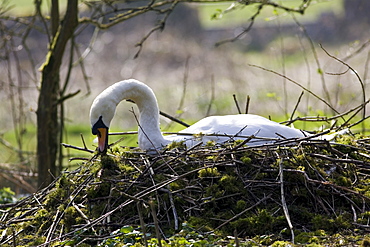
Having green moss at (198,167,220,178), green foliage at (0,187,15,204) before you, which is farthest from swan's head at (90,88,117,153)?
green foliage at (0,187,15,204)

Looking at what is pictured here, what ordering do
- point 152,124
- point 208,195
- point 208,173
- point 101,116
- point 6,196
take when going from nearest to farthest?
point 208,195 < point 208,173 < point 101,116 < point 152,124 < point 6,196

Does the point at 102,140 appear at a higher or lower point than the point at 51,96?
lower

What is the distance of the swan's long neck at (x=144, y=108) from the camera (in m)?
6.93

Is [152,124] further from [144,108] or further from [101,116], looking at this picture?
[101,116]

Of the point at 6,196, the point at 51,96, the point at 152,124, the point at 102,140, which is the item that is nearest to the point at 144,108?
the point at 152,124

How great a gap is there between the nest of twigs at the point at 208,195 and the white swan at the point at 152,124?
0.41 metres

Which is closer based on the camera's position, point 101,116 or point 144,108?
point 101,116

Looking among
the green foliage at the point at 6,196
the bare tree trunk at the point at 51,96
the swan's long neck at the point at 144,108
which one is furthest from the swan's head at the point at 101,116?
the green foliage at the point at 6,196

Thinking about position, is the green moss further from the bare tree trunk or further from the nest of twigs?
the bare tree trunk

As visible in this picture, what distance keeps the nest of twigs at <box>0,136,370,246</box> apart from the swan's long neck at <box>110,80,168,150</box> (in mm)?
623

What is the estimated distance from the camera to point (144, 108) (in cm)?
736

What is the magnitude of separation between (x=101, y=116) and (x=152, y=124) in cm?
73

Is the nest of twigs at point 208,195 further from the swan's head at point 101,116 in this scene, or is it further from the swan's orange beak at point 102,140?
the swan's head at point 101,116

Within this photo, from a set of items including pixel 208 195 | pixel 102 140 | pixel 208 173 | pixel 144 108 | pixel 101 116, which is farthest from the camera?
Result: pixel 144 108
